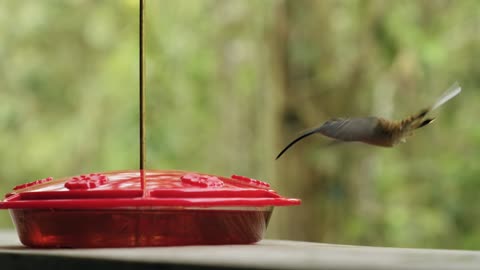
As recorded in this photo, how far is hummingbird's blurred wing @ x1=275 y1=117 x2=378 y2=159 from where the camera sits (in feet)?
4.59

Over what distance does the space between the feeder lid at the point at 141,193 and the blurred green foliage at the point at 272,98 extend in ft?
10.7

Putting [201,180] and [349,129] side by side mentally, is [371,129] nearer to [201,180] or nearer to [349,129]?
[349,129]

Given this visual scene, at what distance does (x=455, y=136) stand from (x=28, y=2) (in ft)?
11.0

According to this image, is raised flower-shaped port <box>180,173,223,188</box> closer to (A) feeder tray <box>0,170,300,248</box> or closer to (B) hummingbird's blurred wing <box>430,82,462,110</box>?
(A) feeder tray <box>0,170,300,248</box>

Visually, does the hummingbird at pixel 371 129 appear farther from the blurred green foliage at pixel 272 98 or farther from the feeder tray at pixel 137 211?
the blurred green foliage at pixel 272 98

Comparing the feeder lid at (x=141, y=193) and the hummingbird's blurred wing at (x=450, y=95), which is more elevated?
the hummingbird's blurred wing at (x=450, y=95)

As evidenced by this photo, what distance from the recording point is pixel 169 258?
99 cm

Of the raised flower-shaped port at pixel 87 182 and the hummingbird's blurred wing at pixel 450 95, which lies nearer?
the hummingbird's blurred wing at pixel 450 95

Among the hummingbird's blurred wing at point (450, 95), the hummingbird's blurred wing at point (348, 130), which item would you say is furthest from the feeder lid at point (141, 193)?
the hummingbird's blurred wing at point (450, 95)

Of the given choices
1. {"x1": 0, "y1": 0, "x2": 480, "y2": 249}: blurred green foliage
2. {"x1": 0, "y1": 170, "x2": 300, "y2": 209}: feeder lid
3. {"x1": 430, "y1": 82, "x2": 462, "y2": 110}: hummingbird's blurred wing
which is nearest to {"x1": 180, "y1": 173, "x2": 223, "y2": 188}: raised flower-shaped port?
{"x1": 0, "y1": 170, "x2": 300, "y2": 209}: feeder lid

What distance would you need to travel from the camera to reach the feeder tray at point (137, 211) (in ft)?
4.51

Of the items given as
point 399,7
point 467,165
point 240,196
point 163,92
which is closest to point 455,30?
point 399,7

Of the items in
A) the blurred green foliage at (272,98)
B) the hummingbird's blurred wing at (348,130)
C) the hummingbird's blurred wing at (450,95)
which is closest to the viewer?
the hummingbird's blurred wing at (450,95)

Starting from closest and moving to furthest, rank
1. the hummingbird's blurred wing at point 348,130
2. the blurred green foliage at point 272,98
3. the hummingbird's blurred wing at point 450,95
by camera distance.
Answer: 1. the hummingbird's blurred wing at point 450,95
2. the hummingbird's blurred wing at point 348,130
3. the blurred green foliage at point 272,98
